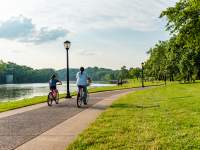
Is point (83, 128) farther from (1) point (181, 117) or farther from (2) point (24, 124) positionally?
(1) point (181, 117)

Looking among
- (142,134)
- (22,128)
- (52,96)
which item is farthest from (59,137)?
(52,96)

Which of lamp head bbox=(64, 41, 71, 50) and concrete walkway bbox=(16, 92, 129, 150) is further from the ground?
lamp head bbox=(64, 41, 71, 50)

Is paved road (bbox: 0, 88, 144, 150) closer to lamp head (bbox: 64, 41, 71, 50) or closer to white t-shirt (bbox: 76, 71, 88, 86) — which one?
white t-shirt (bbox: 76, 71, 88, 86)

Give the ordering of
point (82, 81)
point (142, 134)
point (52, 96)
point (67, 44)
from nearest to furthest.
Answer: point (142, 134)
point (82, 81)
point (52, 96)
point (67, 44)

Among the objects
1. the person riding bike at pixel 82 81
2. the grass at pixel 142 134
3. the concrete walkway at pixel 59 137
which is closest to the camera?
the grass at pixel 142 134

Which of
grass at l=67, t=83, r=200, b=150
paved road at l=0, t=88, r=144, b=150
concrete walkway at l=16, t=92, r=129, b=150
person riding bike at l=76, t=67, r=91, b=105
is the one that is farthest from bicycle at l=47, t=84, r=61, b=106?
grass at l=67, t=83, r=200, b=150

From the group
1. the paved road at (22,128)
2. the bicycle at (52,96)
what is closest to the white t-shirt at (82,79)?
the bicycle at (52,96)

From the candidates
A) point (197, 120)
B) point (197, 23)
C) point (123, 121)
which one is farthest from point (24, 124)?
point (197, 23)

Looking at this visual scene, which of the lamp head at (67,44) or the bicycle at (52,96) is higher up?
the lamp head at (67,44)

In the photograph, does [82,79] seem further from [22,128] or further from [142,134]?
[142,134]

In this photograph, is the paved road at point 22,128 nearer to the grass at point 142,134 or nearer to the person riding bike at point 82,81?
the grass at point 142,134

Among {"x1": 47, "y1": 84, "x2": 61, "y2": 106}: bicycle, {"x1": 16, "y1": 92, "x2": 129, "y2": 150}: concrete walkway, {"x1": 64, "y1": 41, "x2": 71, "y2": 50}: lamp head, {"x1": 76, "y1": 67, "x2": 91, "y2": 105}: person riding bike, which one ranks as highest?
{"x1": 64, "y1": 41, "x2": 71, "y2": 50}: lamp head

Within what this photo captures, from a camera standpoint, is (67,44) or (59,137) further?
(67,44)

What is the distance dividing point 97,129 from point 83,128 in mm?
Result: 640
